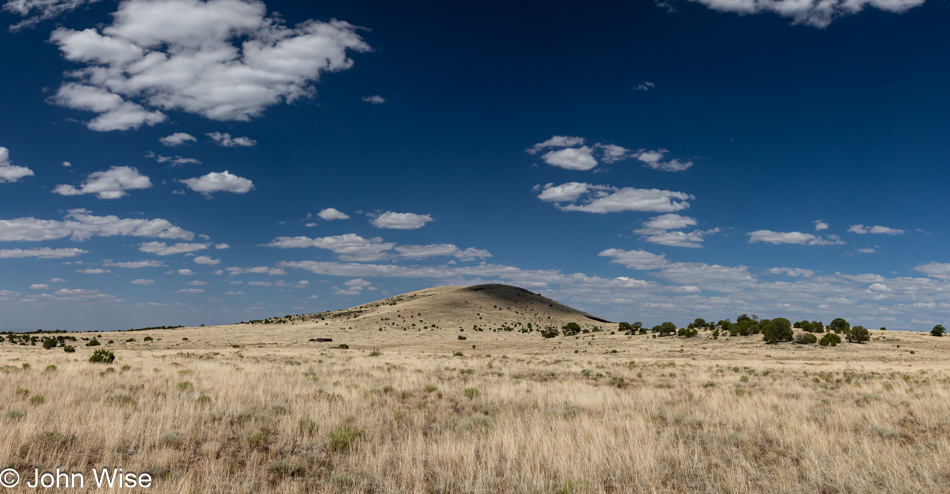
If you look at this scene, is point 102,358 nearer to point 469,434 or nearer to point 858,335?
point 469,434

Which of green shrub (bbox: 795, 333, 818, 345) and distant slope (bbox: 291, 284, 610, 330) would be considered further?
distant slope (bbox: 291, 284, 610, 330)

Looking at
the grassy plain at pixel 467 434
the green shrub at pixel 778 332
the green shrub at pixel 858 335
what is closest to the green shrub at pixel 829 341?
the green shrub at pixel 778 332

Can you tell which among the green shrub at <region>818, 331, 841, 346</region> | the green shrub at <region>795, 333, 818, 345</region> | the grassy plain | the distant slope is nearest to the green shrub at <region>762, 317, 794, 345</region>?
the green shrub at <region>795, 333, 818, 345</region>

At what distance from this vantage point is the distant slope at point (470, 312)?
97688 millimetres

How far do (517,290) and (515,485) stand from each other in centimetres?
14306

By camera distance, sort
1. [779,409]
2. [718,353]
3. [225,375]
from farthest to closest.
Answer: [718,353] → [225,375] → [779,409]

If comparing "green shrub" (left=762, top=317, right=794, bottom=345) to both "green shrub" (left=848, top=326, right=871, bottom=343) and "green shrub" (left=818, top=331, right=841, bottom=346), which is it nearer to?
"green shrub" (left=818, top=331, right=841, bottom=346)

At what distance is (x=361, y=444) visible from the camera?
9578 mm

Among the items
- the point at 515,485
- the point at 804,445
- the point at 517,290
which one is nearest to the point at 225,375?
the point at 515,485

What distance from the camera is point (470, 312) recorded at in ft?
361

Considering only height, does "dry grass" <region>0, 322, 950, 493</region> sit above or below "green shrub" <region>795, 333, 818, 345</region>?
above

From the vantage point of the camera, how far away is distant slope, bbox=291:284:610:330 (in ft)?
320

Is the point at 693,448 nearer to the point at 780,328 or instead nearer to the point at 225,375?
the point at 225,375

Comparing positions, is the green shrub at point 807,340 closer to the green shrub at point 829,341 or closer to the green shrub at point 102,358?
the green shrub at point 829,341
